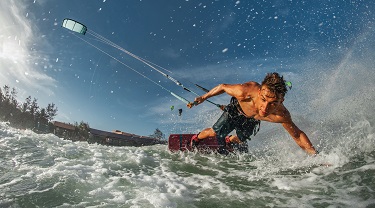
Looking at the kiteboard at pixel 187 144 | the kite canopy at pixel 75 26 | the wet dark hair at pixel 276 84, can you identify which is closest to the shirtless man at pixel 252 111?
the wet dark hair at pixel 276 84

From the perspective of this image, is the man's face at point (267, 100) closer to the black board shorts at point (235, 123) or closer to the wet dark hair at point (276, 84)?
the wet dark hair at point (276, 84)

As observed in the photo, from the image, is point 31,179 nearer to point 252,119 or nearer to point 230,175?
point 230,175

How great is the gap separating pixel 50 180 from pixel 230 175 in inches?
121

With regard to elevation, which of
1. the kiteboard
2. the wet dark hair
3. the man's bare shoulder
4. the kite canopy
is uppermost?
the kite canopy

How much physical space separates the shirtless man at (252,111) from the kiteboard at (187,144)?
191 millimetres

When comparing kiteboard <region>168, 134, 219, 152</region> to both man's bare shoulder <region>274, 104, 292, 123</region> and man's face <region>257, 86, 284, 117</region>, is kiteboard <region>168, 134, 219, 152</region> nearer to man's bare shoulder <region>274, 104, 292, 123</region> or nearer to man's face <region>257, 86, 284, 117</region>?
man's bare shoulder <region>274, 104, 292, 123</region>

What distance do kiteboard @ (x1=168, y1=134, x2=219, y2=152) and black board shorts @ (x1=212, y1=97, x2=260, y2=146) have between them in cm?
74

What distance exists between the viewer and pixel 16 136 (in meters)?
6.22

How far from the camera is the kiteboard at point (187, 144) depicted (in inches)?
310

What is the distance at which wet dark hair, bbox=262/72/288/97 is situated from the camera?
4801mm

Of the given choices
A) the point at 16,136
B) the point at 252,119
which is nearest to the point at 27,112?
the point at 16,136

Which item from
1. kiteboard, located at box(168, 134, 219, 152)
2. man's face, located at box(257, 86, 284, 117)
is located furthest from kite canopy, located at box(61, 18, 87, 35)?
man's face, located at box(257, 86, 284, 117)

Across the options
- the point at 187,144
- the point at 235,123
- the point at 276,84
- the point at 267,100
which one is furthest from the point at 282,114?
the point at 187,144

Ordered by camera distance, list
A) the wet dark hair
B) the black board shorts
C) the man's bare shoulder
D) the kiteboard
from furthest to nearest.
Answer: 1. the kiteboard
2. the black board shorts
3. the man's bare shoulder
4. the wet dark hair
